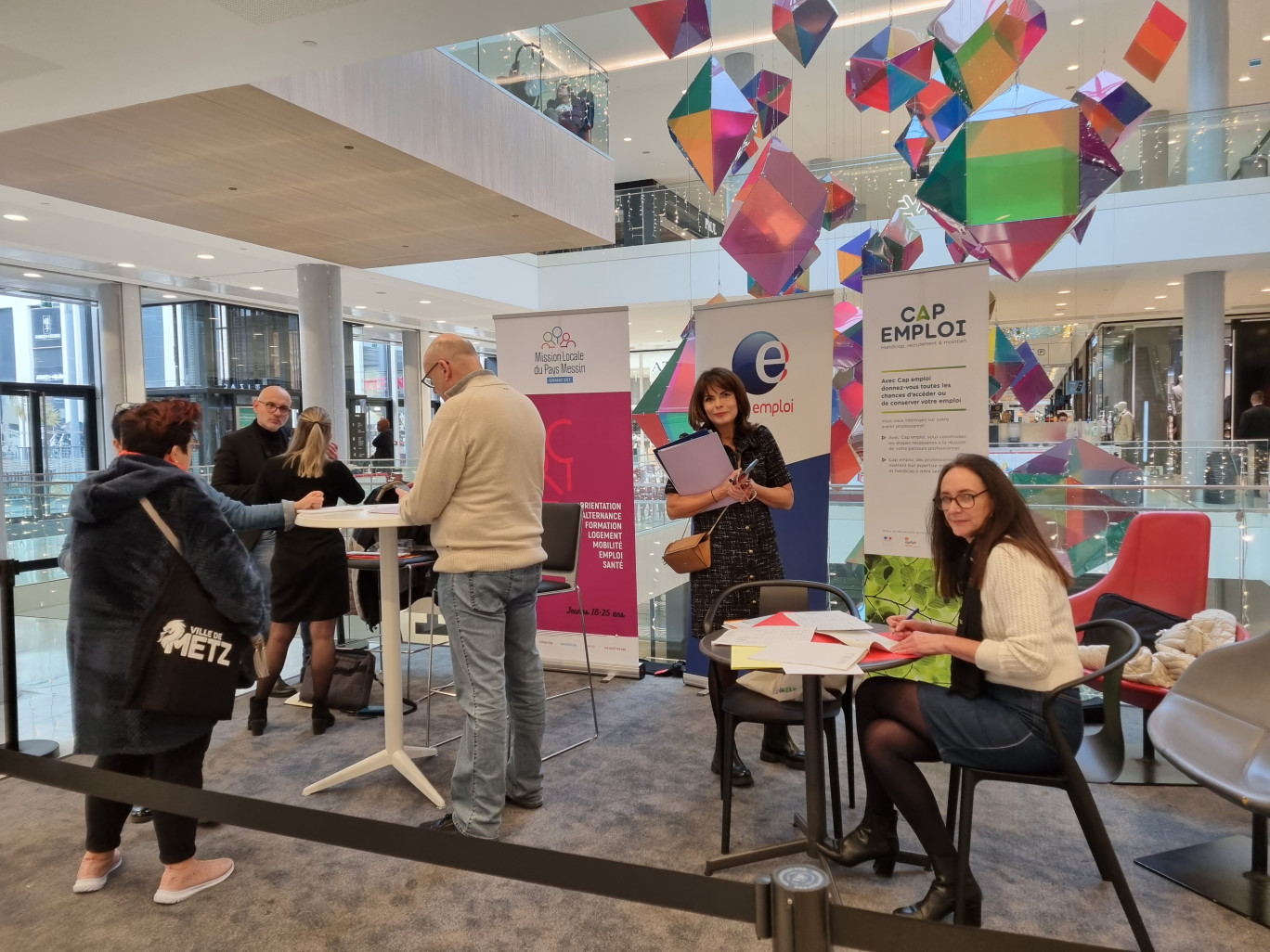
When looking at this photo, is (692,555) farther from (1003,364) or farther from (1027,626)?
(1003,364)

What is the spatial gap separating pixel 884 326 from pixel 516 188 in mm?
3516

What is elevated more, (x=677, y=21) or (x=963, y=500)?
(x=677, y=21)

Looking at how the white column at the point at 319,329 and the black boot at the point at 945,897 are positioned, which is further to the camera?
the white column at the point at 319,329

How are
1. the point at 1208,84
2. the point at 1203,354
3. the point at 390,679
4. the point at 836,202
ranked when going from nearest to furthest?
1. the point at 390,679
2. the point at 836,202
3. the point at 1208,84
4. the point at 1203,354

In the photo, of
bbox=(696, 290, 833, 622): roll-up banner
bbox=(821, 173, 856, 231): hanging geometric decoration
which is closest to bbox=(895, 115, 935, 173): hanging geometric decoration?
bbox=(821, 173, 856, 231): hanging geometric decoration

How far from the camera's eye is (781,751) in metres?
3.46

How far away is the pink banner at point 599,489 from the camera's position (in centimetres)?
473

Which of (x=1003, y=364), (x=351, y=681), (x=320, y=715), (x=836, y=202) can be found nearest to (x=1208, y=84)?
(x=836, y=202)

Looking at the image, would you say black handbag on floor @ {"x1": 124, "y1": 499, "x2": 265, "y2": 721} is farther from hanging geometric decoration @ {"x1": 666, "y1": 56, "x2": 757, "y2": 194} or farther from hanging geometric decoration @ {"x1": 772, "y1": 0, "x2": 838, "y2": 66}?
hanging geometric decoration @ {"x1": 772, "y1": 0, "x2": 838, "y2": 66}

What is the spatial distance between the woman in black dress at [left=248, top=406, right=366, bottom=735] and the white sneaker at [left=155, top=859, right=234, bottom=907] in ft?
4.28

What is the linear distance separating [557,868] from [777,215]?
177 inches

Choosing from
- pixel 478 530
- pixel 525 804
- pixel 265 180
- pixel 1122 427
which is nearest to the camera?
pixel 478 530

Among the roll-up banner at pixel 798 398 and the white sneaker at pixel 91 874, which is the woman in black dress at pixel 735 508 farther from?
the white sneaker at pixel 91 874

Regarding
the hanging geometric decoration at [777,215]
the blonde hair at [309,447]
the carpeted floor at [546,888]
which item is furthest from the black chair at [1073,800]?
the hanging geometric decoration at [777,215]
